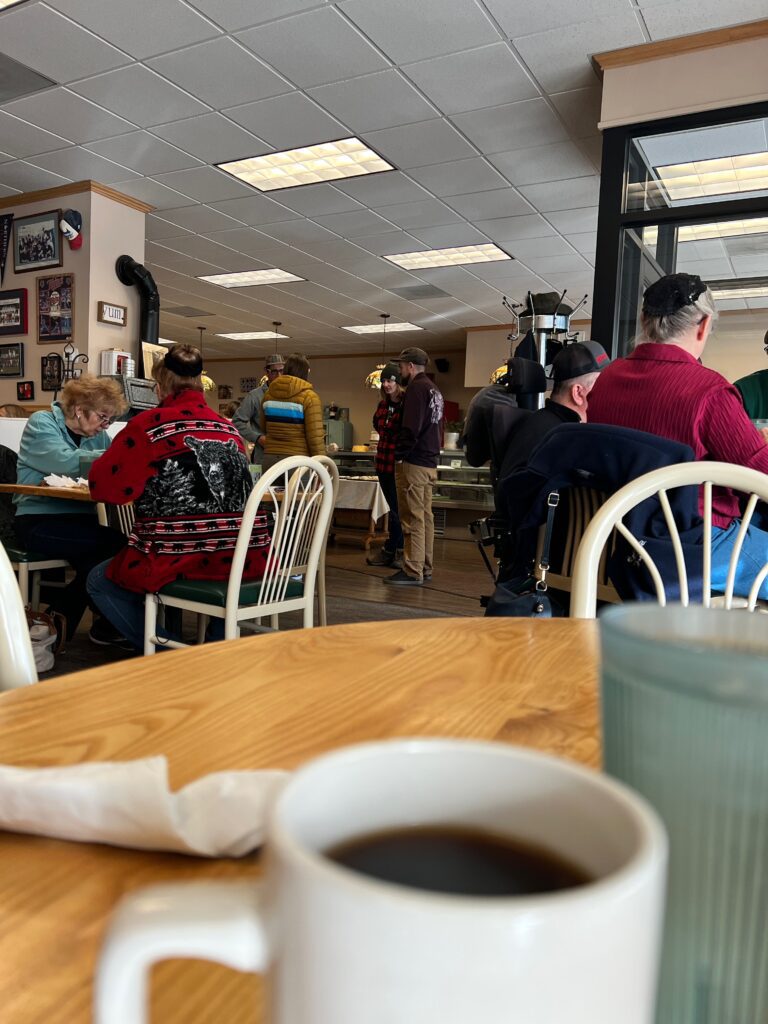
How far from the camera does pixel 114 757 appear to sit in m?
0.50

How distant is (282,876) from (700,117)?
443cm

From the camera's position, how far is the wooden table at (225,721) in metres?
0.30

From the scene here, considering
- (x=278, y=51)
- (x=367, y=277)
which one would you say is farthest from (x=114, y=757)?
(x=367, y=277)

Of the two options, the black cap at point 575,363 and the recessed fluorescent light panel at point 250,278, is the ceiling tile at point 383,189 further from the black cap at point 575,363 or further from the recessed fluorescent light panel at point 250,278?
the black cap at point 575,363

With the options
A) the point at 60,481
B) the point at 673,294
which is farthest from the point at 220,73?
the point at 673,294

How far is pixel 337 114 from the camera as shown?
14.8ft

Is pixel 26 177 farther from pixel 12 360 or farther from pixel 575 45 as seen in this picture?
pixel 575 45

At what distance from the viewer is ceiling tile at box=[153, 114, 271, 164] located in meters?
4.70

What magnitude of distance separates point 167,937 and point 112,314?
633cm

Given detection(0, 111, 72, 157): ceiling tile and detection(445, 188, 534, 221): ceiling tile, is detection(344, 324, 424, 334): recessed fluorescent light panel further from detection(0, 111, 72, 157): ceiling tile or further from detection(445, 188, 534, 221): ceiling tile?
detection(0, 111, 72, 157): ceiling tile

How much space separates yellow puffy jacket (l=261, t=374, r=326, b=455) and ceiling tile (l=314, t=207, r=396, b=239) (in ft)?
5.18

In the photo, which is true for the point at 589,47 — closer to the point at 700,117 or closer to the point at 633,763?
the point at 700,117

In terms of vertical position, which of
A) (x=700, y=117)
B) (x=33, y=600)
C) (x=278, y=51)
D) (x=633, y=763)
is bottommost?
(x=33, y=600)

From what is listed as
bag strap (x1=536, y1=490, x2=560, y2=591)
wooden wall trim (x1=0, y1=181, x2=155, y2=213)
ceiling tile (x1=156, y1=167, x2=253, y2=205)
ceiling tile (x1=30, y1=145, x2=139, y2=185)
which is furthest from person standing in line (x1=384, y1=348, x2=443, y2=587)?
bag strap (x1=536, y1=490, x2=560, y2=591)
